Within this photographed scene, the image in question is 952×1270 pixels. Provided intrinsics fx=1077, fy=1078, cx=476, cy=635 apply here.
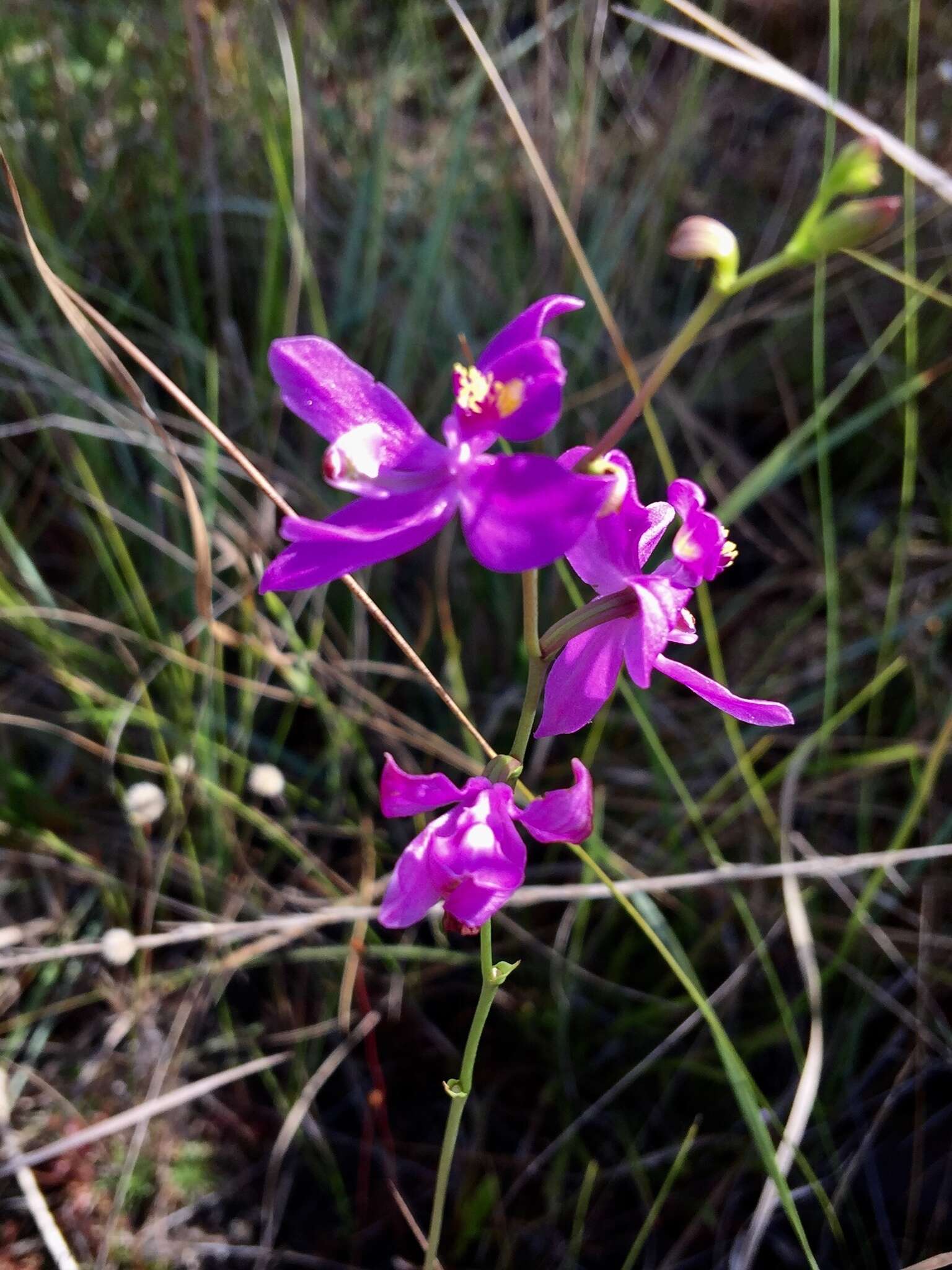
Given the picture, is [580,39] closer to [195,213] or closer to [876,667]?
[195,213]

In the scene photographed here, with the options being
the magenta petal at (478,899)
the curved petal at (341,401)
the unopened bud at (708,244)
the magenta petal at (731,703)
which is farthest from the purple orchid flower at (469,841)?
the unopened bud at (708,244)

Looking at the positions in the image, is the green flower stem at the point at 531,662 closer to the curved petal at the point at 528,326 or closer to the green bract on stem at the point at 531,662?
the green bract on stem at the point at 531,662

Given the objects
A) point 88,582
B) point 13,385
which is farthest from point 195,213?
point 88,582

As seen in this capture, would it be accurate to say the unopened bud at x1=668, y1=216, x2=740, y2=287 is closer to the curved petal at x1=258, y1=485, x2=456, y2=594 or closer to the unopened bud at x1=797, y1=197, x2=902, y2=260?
the unopened bud at x1=797, y1=197, x2=902, y2=260

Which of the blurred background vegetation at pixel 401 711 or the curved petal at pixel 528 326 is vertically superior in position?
the curved petal at pixel 528 326

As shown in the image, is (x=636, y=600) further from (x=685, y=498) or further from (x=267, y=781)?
(x=267, y=781)

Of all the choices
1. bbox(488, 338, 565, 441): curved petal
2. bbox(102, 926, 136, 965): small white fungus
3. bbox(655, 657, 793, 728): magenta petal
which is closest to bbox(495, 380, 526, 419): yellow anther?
bbox(488, 338, 565, 441): curved petal

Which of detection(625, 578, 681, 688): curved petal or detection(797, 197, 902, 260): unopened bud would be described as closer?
detection(797, 197, 902, 260): unopened bud
